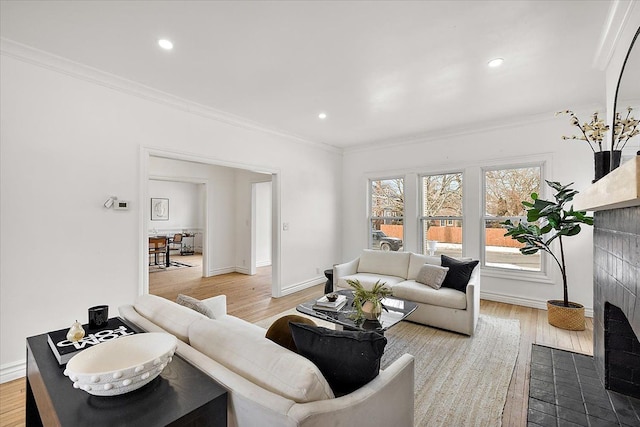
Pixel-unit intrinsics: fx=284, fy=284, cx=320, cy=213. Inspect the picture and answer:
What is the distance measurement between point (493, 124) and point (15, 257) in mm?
5898

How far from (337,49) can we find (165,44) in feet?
4.70

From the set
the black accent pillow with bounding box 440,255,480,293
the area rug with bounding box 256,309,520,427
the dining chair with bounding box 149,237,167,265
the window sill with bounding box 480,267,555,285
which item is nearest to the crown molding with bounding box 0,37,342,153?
the area rug with bounding box 256,309,520,427

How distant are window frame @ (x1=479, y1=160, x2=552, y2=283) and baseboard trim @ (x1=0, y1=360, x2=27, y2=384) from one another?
18.3 ft

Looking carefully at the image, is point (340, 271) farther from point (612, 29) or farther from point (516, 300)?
point (612, 29)

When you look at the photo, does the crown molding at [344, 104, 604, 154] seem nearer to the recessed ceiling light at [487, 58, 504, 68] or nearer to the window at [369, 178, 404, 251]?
the window at [369, 178, 404, 251]

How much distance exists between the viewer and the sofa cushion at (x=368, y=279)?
12.6 ft

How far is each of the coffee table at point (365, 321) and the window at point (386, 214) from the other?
2.70 metres

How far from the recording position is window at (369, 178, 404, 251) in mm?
5555

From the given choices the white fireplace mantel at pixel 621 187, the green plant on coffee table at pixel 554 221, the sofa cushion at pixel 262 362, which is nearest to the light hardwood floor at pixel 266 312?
the green plant on coffee table at pixel 554 221

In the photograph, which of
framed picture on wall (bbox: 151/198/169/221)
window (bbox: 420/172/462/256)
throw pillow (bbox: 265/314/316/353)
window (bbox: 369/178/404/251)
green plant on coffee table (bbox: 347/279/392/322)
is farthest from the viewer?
framed picture on wall (bbox: 151/198/169/221)

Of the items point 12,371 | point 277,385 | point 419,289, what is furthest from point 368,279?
point 12,371

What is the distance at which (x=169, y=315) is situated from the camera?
167 centimetres

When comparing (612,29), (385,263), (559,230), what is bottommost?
(385,263)

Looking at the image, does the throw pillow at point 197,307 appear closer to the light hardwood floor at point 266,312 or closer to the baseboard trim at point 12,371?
the light hardwood floor at point 266,312
